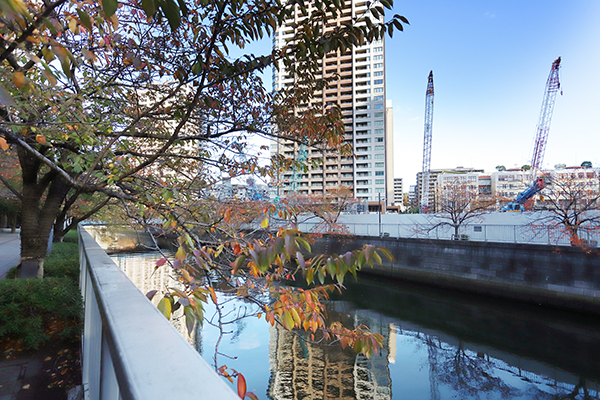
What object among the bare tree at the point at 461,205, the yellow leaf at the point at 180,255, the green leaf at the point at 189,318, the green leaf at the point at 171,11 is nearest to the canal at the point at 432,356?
the yellow leaf at the point at 180,255

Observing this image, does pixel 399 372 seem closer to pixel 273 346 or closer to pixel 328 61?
pixel 273 346

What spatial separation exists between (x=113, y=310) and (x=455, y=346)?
35.4 feet

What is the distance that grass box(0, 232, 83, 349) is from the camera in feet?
13.3

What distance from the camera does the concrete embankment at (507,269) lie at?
1212 cm

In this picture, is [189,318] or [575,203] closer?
[189,318]

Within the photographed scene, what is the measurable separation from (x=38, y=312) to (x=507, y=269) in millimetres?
16356

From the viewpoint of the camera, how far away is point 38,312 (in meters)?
4.41

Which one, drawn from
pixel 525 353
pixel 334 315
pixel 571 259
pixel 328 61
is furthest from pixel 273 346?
pixel 328 61

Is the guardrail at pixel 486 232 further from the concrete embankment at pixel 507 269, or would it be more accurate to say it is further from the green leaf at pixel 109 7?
the green leaf at pixel 109 7

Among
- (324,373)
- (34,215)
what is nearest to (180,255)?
(34,215)

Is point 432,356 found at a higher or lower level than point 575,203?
lower

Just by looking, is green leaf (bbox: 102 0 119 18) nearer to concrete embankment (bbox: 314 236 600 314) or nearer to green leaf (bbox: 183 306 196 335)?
green leaf (bbox: 183 306 196 335)

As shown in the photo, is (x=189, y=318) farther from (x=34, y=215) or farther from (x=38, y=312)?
(x=34, y=215)

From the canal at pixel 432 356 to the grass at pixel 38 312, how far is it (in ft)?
7.45
